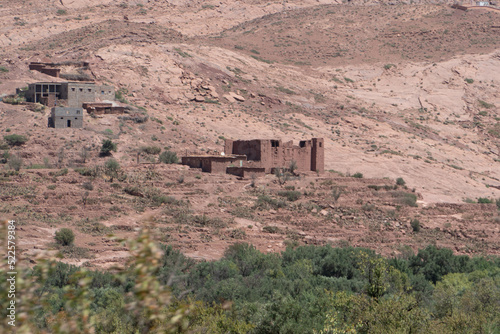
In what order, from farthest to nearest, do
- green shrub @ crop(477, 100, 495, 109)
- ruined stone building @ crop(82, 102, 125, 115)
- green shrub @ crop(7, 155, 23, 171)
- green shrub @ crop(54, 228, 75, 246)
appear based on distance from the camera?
green shrub @ crop(477, 100, 495, 109), ruined stone building @ crop(82, 102, 125, 115), green shrub @ crop(7, 155, 23, 171), green shrub @ crop(54, 228, 75, 246)

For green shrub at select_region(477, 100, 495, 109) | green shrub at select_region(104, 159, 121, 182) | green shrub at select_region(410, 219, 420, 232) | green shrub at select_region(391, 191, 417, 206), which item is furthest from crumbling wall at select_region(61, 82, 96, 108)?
green shrub at select_region(477, 100, 495, 109)

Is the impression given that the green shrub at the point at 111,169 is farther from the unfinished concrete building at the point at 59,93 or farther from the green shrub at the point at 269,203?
the unfinished concrete building at the point at 59,93

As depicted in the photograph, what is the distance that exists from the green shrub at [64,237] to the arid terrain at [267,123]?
0.37 metres

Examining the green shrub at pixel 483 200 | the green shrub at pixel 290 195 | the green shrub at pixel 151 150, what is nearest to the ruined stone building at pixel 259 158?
the green shrub at pixel 290 195

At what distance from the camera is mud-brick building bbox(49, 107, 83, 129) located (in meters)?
39.1

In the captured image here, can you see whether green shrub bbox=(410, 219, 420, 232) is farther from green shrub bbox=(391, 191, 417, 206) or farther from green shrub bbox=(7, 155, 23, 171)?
green shrub bbox=(7, 155, 23, 171)

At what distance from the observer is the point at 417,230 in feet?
99.2

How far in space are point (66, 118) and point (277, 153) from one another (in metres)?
13.5

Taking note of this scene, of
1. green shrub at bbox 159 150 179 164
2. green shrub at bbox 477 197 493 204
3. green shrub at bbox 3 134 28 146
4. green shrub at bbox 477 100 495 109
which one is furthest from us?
green shrub at bbox 477 100 495 109

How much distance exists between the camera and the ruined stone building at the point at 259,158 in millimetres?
33688

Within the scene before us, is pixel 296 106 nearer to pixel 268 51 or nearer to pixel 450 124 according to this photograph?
pixel 450 124

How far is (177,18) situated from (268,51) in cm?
1867

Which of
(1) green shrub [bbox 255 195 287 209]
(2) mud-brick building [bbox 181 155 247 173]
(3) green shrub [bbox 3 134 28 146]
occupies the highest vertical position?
(3) green shrub [bbox 3 134 28 146]

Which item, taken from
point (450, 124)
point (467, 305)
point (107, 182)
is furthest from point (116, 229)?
point (450, 124)
